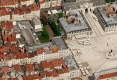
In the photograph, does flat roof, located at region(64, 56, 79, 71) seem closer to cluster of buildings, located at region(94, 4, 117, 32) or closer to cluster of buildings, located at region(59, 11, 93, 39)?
cluster of buildings, located at region(59, 11, 93, 39)

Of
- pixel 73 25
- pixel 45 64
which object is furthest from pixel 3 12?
pixel 45 64

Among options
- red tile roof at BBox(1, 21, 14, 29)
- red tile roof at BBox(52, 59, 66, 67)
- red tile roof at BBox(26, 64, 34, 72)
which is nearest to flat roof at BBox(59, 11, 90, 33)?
red tile roof at BBox(52, 59, 66, 67)

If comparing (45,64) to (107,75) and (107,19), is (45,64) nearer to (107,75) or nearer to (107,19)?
(107,75)

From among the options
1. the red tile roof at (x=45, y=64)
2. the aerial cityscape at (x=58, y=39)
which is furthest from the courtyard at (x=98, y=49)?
the red tile roof at (x=45, y=64)

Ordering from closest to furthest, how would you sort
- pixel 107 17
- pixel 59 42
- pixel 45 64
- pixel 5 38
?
pixel 45 64 < pixel 59 42 < pixel 5 38 < pixel 107 17

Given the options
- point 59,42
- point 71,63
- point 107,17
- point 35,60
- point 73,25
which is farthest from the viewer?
point 107,17

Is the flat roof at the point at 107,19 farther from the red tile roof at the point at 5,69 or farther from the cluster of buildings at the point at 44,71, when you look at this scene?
the red tile roof at the point at 5,69

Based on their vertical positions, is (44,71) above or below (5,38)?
below

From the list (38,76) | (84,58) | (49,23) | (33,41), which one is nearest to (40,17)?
(49,23)

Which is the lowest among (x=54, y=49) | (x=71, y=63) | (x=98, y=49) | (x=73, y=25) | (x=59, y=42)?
(x=71, y=63)
